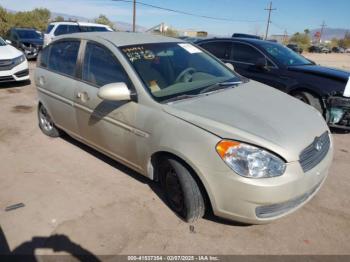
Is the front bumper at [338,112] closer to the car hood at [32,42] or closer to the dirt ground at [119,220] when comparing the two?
the dirt ground at [119,220]

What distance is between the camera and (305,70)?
5.76 meters

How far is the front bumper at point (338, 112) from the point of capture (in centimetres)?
526

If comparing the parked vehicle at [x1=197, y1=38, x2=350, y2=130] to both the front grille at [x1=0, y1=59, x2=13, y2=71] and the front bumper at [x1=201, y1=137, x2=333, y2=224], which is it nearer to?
the front bumper at [x1=201, y1=137, x2=333, y2=224]

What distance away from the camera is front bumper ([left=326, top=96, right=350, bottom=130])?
17.3ft

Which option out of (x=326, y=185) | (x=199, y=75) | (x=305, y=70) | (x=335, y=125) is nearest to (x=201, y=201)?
(x=199, y=75)

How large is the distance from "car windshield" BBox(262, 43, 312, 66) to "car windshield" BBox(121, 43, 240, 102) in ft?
8.79

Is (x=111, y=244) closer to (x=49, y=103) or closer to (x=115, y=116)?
(x=115, y=116)

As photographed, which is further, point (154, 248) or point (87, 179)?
point (87, 179)

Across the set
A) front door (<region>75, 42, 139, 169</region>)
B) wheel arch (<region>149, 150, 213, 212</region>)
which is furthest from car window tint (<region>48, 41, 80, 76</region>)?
wheel arch (<region>149, 150, 213, 212</region>)

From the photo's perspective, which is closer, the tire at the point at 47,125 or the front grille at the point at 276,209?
the front grille at the point at 276,209

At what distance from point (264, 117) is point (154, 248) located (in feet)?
4.87

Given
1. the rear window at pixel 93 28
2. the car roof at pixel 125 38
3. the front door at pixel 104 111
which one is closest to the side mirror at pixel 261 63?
the car roof at pixel 125 38

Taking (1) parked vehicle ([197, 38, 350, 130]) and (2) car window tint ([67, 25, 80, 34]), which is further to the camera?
(2) car window tint ([67, 25, 80, 34])

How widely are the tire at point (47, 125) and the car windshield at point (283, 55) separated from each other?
4297 millimetres
